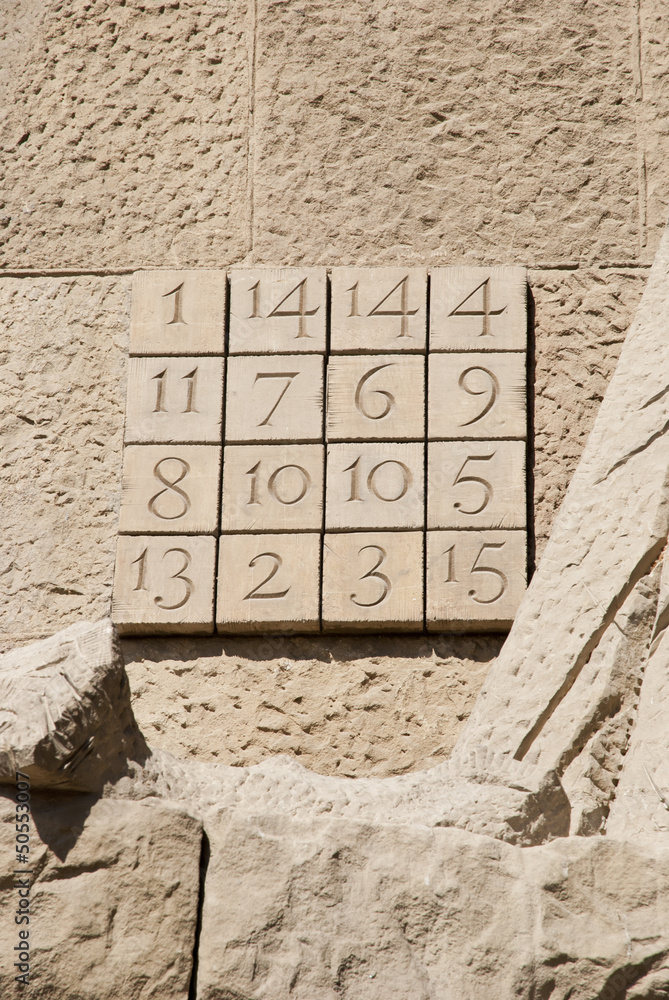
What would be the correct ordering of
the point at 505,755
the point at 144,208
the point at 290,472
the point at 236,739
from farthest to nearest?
the point at 144,208, the point at 290,472, the point at 236,739, the point at 505,755

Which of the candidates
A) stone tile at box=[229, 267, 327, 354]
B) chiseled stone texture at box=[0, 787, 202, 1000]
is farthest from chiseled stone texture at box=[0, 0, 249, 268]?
chiseled stone texture at box=[0, 787, 202, 1000]

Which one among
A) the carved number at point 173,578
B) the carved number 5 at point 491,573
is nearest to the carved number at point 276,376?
the carved number at point 173,578

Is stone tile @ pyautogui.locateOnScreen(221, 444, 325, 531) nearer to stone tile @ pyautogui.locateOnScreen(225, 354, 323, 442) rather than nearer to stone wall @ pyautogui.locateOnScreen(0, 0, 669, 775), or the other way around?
stone tile @ pyautogui.locateOnScreen(225, 354, 323, 442)

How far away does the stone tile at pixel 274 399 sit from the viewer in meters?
2.72

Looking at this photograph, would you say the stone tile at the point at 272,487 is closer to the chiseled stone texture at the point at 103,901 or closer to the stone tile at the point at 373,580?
the stone tile at the point at 373,580

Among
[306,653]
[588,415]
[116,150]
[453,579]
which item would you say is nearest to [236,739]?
[306,653]

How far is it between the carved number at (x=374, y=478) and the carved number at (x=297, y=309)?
341 millimetres

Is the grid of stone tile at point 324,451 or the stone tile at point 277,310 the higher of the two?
the stone tile at point 277,310

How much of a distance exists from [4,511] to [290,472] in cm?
65

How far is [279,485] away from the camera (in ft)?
8.82

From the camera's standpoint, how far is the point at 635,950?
1337 millimetres

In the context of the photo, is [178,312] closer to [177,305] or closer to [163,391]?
[177,305]

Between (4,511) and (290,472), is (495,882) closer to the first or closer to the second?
(290,472)

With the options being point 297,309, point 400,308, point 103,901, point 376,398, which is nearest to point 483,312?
point 400,308
